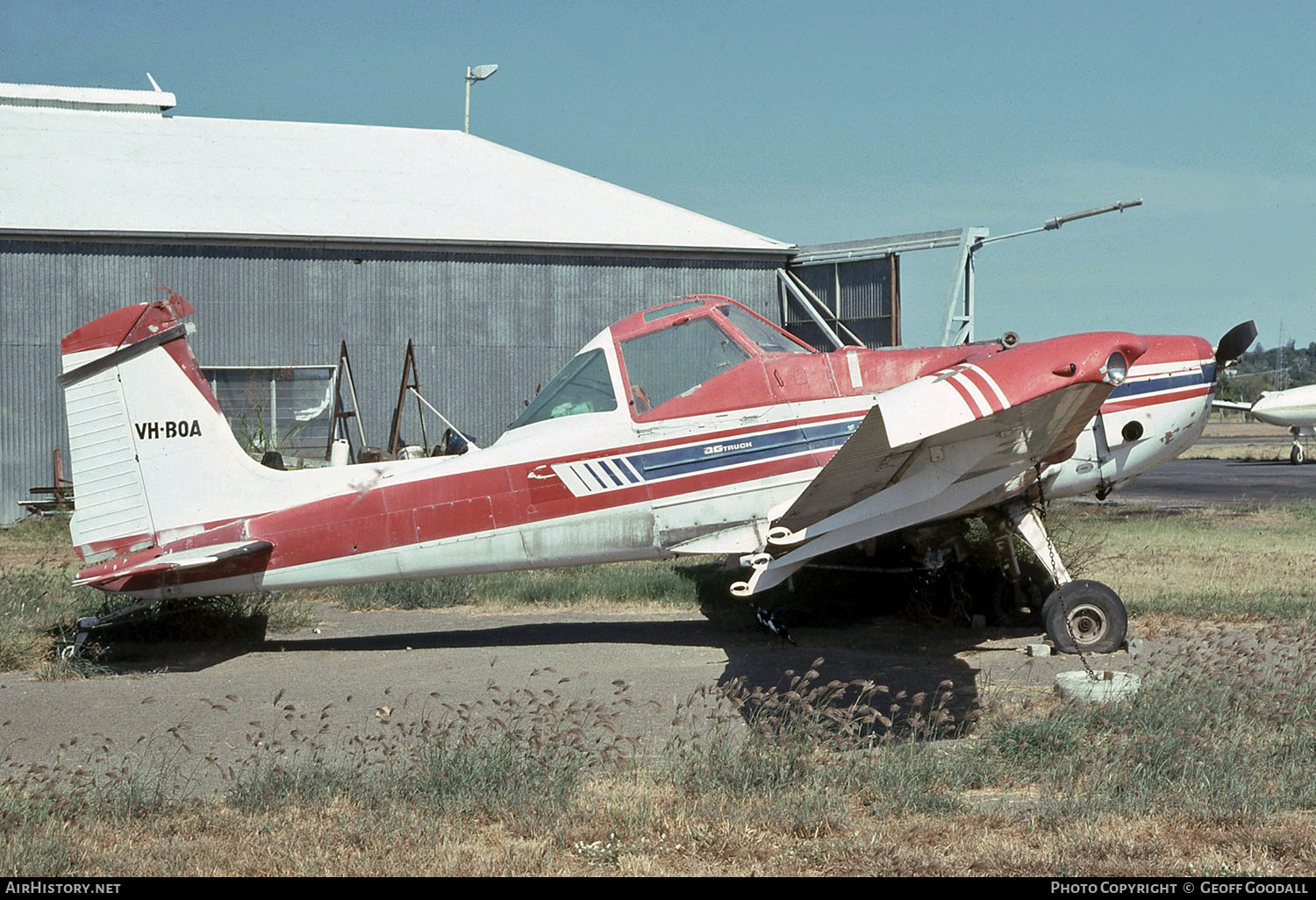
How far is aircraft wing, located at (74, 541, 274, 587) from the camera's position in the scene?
27.0 ft

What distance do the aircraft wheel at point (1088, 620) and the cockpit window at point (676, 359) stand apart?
9.51ft

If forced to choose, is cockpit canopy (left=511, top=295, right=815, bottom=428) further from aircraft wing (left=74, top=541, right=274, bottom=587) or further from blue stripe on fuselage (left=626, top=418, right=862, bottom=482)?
aircraft wing (left=74, top=541, right=274, bottom=587)

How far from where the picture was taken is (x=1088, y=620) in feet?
27.3

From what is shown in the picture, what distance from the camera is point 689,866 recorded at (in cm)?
438

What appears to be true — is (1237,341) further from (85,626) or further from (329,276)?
(329,276)

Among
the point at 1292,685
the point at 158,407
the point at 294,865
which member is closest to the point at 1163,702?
the point at 1292,685

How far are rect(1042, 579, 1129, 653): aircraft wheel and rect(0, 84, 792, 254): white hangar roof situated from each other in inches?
576

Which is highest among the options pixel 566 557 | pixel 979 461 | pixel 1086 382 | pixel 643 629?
pixel 1086 382

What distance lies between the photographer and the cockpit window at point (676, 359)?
8.58 metres

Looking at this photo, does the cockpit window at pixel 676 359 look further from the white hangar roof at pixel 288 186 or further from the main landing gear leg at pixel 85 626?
the white hangar roof at pixel 288 186

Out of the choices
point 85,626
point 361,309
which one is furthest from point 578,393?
point 361,309

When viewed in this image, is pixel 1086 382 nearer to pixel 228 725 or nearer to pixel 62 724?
pixel 228 725

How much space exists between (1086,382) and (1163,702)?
179 cm

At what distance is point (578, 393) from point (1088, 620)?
406 centimetres
